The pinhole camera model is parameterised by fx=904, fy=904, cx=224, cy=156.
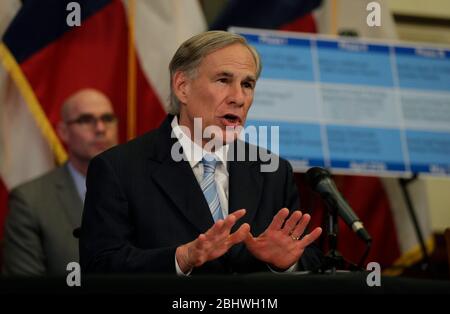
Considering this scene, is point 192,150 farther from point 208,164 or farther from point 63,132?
point 63,132

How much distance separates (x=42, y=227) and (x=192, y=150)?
72.5 inches

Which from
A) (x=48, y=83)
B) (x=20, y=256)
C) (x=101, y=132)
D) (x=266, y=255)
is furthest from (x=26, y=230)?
(x=266, y=255)

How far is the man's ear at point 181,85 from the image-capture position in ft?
11.0

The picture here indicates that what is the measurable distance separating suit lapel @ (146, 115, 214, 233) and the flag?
7.84ft

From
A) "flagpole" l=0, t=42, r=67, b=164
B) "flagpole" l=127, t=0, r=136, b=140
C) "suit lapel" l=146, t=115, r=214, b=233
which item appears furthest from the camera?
"flagpole" l=127, t=0, r=136, b=140

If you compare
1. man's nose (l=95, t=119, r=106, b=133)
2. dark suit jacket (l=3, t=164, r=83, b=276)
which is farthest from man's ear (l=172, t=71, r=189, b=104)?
man's nose (l=95, t=119, r=106, b=133)

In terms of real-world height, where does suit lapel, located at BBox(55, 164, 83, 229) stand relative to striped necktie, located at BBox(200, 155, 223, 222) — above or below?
above

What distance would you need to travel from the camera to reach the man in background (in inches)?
188

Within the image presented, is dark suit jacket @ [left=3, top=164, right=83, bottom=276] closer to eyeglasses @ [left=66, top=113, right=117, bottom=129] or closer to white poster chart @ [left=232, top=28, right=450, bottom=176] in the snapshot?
eyeglasses @ [left=66, top=113, right=117, bottom=129]

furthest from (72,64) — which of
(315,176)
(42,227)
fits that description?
(315,176)

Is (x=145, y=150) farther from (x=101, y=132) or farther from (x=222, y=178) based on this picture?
(x=101, y=132)

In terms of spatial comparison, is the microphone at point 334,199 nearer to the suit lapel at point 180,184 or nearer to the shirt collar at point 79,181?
the suit lapel at point 180,184

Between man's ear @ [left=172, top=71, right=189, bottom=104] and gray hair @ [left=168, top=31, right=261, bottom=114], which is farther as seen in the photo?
man's ear @ [left=172, top=71, right=189, bottom=104]

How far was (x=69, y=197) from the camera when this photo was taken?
5.05 meters
